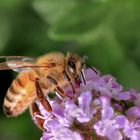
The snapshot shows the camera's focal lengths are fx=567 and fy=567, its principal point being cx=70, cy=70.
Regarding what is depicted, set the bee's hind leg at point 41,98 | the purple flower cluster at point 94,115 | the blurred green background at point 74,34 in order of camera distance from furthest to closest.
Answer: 1. the blurred green background at point 74,34
2. the bee's hind leg at point 41,98
3. the purple flower cluster at point 94,115

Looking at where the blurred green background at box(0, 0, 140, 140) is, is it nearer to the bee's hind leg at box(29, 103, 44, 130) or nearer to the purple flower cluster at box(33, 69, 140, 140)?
the bee's hind leg at box(29, 103, 44, 130)

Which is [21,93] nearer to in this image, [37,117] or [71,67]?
[37,117]

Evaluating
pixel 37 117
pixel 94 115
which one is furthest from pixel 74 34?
pixel 94 115

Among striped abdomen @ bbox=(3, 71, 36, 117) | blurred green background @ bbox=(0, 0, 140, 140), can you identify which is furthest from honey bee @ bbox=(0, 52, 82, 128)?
blurred green background @ bbox=(0, 0, 140, 140)

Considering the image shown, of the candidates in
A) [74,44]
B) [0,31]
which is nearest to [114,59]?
[74,44]

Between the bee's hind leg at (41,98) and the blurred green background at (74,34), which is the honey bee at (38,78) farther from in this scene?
the blurred green background at (74,34)

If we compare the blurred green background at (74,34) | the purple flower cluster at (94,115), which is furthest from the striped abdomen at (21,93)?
the blurred green background at (74,34)

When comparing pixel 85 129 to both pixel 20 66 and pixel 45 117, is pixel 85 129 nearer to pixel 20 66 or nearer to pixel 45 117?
pixel 45 117
